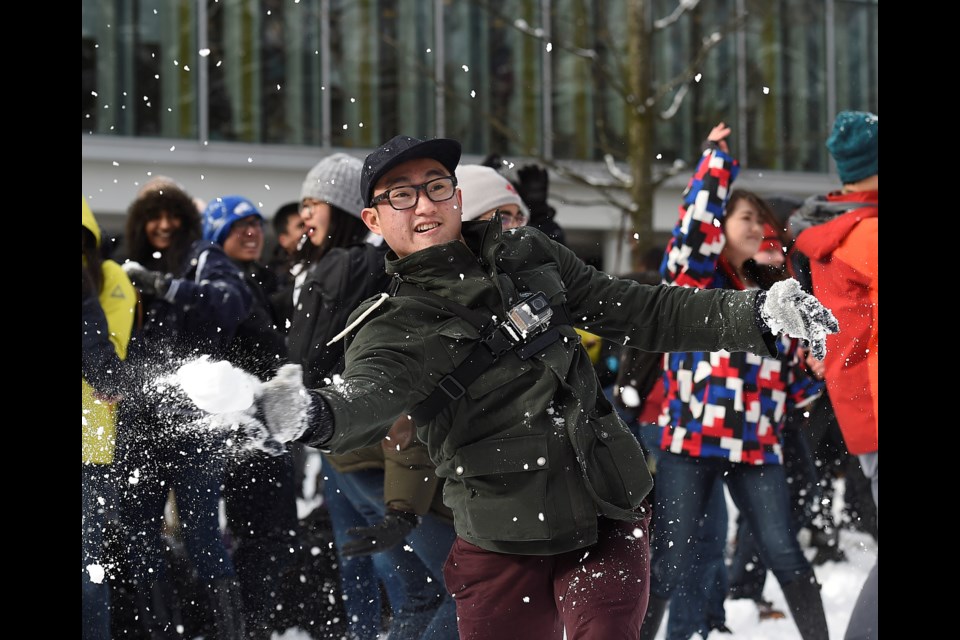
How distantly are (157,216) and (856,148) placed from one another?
115 inches

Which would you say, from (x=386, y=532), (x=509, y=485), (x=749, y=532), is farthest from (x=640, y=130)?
(x=509, y=485)

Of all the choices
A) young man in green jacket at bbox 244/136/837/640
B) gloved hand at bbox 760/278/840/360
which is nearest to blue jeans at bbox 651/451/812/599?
young man in green jacket at bbox 244/136/837/640

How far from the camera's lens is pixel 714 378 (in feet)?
13.5

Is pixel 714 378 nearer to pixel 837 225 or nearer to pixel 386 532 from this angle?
pixel 837 225

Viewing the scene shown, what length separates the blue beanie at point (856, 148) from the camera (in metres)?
3.90

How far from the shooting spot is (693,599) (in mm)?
4160

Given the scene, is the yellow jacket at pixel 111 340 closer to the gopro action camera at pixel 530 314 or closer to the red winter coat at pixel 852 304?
the gopro action camera at pixel 530 314

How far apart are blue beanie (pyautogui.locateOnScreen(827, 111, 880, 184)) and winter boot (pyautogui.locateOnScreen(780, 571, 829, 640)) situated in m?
1.41

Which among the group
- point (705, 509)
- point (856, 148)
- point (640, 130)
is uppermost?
point (640, 130)

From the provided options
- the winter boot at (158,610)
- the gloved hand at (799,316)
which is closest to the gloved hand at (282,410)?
the gloved hand at (799,316)
